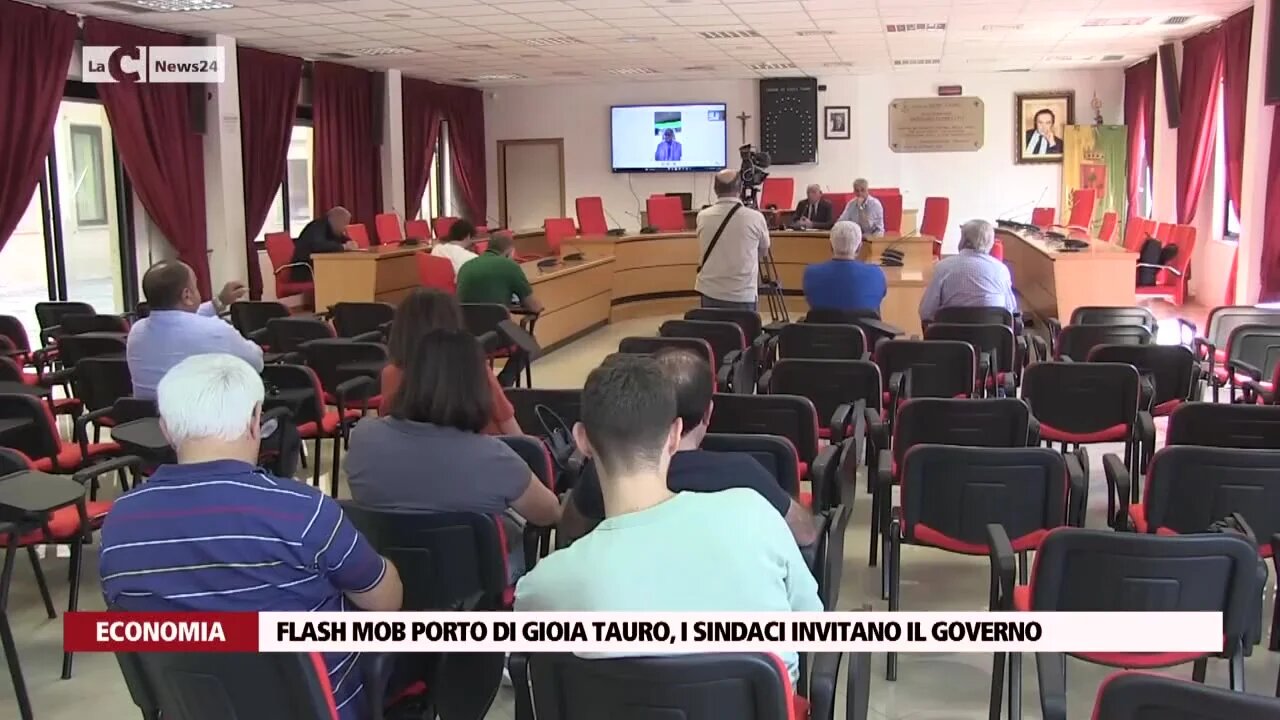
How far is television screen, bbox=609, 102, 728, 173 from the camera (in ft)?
55.2

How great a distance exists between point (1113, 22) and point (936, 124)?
18.1 ft

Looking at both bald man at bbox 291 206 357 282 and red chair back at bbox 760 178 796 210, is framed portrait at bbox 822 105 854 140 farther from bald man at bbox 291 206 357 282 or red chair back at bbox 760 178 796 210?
bald man at bbox 291 206 357 282

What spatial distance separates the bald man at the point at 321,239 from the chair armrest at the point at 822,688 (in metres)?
9.62

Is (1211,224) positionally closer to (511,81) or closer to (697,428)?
(511,81)

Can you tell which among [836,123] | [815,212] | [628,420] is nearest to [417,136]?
[815,212]

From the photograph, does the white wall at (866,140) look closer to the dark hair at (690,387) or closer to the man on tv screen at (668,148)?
the man on tv screen at (668,148)

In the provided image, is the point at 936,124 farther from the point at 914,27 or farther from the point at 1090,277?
the point at 1090,277

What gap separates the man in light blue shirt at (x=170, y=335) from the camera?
4.60 m

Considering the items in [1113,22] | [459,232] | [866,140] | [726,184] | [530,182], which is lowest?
[459,232]

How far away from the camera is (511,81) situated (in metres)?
16.6

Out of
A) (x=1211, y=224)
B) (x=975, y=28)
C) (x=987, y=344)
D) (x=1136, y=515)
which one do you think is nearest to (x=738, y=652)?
(x=1136, y=515)

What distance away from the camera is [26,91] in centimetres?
892

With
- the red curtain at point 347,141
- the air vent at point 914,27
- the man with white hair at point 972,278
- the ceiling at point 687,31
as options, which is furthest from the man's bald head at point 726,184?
the red curtain at point 347,141

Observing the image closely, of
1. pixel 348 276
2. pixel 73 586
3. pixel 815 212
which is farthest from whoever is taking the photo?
pixel 815 212
